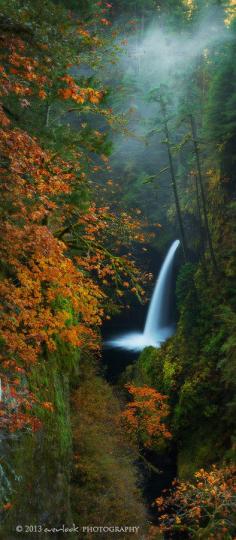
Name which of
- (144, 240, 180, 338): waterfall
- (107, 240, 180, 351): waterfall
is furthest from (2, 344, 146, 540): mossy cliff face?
(144, 240, 180, 338): waterfall

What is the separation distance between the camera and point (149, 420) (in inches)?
609

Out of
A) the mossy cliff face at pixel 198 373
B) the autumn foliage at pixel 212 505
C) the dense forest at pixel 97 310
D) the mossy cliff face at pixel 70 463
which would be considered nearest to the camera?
the mossy cliff face at pixel 70 463

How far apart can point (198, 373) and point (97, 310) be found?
824 cm

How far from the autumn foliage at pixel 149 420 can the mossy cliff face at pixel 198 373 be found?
0.58 metres

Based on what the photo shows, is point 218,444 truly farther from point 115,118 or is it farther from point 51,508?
point 115,118

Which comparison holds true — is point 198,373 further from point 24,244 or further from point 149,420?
point 24,244

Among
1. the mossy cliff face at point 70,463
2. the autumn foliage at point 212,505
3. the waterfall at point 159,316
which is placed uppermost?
the waterfall at point 159,316

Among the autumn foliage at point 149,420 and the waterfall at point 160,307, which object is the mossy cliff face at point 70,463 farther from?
the waterfall at point 160,307

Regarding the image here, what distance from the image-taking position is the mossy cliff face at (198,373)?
1370 cm

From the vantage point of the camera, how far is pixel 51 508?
7113 millimetres

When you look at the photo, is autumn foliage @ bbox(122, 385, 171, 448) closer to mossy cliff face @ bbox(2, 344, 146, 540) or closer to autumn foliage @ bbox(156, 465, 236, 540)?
mossy cliff face @ bbox(2, 344, 146, 540)

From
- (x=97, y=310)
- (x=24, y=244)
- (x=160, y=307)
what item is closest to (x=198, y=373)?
(x=97, y=310)

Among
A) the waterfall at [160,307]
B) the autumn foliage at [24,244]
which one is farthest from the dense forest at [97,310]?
the waterfall at [160,307]

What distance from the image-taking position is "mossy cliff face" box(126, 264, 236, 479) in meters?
13.7
